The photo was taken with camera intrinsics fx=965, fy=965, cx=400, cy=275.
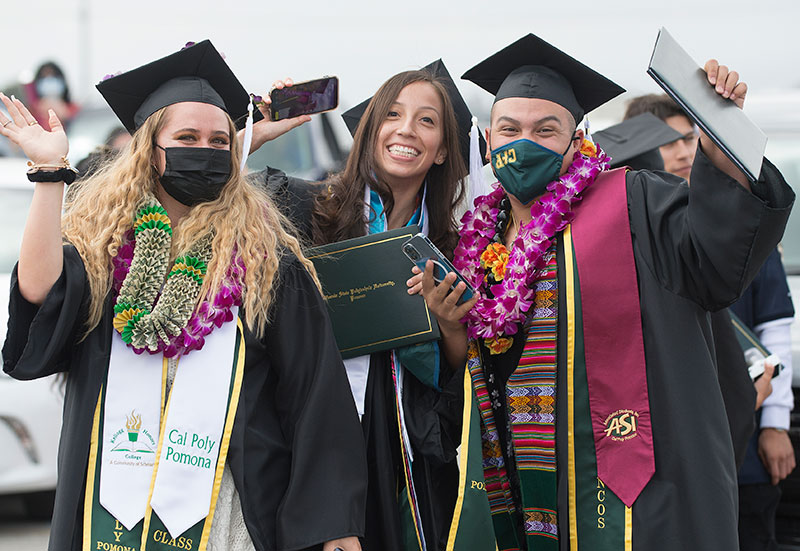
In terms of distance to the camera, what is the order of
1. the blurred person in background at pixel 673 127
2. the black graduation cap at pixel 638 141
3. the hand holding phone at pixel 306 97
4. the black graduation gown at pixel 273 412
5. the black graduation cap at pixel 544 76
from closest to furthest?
the black graduation gown at pixel 273 412
the black graduation cap at pixel 544 76
the hand holding phone at pixel 306 97
the black graduation cap at pixel 638 141
the blurred person in background at pixel 673 127

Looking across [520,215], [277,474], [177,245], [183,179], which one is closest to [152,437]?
[277,474]

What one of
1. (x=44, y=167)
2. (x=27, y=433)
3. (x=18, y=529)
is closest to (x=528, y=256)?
(x=44, y=167)

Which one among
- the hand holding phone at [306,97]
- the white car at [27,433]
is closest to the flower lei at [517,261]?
the hand holding phone at [306,97]

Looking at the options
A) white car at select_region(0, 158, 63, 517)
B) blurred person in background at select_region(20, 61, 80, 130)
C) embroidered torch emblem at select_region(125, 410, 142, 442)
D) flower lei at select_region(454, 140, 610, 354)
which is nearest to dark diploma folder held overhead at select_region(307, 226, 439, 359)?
flower lei at select_region(454, 140, 610, 354)

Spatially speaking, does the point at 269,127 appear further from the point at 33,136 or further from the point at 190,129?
the point at 33,136

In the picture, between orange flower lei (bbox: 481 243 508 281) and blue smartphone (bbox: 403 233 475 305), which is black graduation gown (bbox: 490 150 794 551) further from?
blue smartphone (bbox: 403 233 475 305)

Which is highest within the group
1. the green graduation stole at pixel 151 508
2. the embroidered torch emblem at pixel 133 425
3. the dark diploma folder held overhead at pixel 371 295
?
the dark diploma folder held overhead at pixel 371 295

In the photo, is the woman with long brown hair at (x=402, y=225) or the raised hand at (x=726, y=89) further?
the woman with long brown hair at (x=402, y=225)

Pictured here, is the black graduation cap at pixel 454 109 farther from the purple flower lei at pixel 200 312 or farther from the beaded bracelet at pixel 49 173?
the beaded bracelet at pixel 49 173

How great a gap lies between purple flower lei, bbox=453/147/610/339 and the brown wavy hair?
490 mm

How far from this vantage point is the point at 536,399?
3088 mm

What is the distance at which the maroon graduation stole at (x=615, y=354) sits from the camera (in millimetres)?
2875

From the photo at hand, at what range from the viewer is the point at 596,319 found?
298 cm

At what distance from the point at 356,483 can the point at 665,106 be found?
3.23 m
